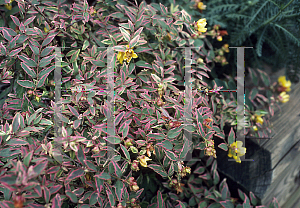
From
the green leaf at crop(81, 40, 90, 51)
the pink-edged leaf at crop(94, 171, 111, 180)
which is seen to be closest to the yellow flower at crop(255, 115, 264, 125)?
the pink-edged leaf at crop(94, 171, 111, 180)

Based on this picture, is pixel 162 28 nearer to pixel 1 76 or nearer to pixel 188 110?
pixel 188 110

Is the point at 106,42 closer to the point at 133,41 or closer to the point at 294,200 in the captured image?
the point at 133,41

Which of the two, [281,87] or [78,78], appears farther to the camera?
[281,87]

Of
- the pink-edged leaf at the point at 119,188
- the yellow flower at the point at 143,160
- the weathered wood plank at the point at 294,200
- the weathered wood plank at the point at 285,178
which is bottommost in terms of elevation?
the weathered wood plank at the point at 294,200

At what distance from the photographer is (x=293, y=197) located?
147 centimetres

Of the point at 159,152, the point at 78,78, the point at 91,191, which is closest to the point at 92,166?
the point at 91,191

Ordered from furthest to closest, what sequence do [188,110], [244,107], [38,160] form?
[244,107], [188,110], [38,160]

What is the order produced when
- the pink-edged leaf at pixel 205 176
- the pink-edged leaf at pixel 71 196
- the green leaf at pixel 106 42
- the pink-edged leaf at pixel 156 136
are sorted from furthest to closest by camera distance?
the pink-edged leaf at pixel 205 176
the green leaf at pixel 106 42
the pink-edged leaf at pixel 156 136
the pink-edged leaf at pixel 71 196

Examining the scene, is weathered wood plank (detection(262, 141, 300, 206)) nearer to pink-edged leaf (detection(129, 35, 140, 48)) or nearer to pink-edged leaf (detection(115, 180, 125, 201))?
pink-edged leaf (detection(115, 180, 125, 201))

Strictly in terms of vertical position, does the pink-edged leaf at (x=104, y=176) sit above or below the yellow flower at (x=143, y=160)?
below

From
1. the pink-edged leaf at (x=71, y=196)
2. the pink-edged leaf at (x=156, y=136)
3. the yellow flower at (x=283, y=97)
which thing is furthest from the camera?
the yellow flower at (x=283, y=97)

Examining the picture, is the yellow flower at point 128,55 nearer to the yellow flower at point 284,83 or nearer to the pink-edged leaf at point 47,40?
the pink-edged leaf at point 47,40

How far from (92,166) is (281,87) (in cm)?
128

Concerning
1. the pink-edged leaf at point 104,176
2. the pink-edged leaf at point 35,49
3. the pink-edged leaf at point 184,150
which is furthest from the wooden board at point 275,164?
the pink-edged leaf at point 35,49
